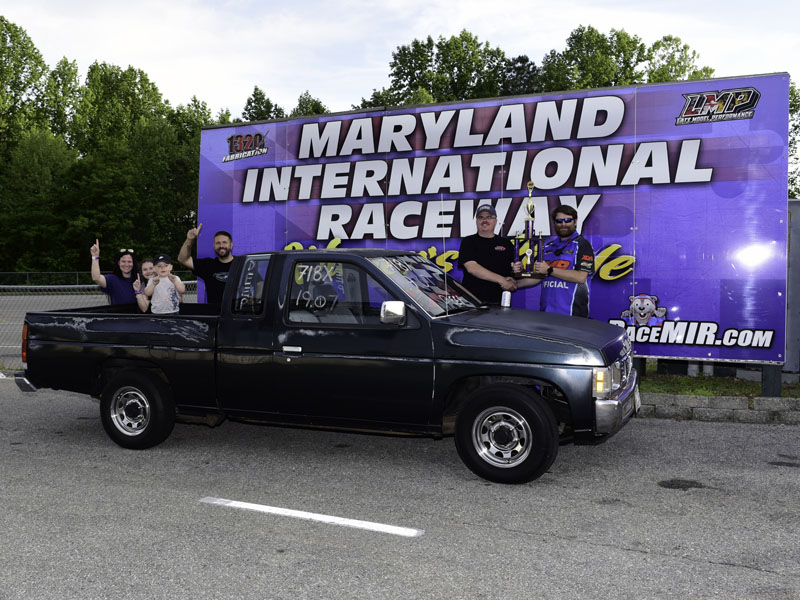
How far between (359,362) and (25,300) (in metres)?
13.1

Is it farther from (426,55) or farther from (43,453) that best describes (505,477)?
(426,55)

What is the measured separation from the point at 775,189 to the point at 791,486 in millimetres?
3856

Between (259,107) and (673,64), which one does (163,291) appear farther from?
(259,107)

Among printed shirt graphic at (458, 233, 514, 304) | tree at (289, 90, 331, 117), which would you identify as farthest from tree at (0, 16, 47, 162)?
printed shirt graphic at (458, 233, 514, 304)

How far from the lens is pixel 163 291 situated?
774 cm

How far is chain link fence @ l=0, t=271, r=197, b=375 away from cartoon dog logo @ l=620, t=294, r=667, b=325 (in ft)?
25.8

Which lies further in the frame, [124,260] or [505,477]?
[124,260]

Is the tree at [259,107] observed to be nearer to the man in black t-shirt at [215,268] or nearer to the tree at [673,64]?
the tree at [673,64]

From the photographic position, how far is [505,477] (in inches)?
218

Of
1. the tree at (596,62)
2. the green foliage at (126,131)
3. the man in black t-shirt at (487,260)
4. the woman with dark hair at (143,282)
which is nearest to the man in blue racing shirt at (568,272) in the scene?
the man in black t-shirt at (487,260)

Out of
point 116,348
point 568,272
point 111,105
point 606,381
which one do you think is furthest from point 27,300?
point 111,105

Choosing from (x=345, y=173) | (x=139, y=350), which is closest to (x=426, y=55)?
(x=345, y=173)

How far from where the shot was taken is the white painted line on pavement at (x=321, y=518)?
4.59 meters

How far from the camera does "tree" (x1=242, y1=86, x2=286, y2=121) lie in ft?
242
